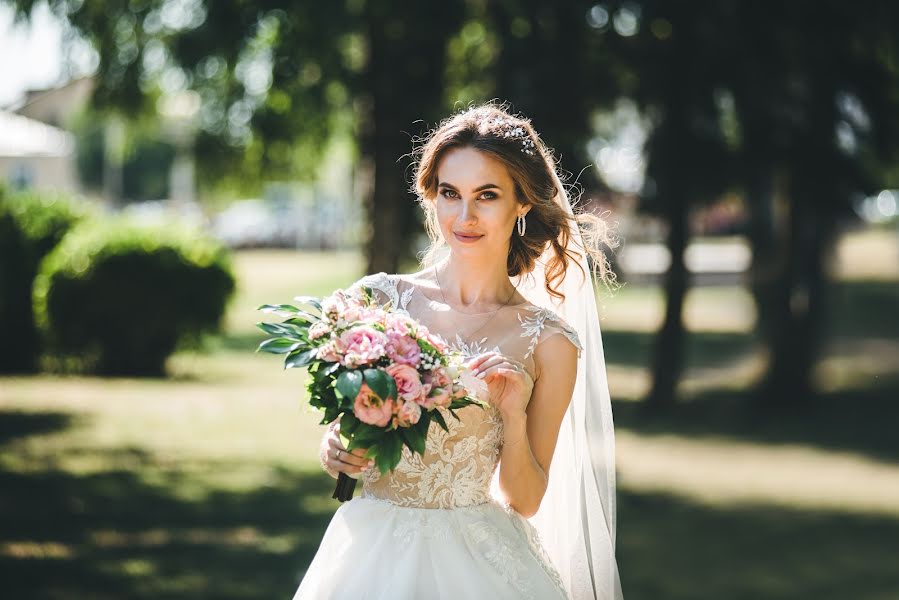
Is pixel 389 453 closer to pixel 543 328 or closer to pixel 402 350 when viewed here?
pixel 402 350

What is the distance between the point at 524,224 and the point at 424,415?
2.93 ft

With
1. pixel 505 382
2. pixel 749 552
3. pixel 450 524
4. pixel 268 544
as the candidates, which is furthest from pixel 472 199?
pixel 749 552

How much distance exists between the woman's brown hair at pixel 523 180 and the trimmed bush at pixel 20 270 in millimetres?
13894

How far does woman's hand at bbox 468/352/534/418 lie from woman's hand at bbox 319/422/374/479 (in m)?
0.39

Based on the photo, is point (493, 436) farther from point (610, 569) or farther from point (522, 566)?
point (610, 569)

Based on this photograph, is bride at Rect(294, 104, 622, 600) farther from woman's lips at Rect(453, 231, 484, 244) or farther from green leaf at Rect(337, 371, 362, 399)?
green leaf at Rect(337, 371, 362, 399)

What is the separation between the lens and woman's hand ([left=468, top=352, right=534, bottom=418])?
124 inches

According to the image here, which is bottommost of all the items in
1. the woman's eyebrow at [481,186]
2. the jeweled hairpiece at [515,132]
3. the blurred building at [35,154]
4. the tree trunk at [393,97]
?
the woman's eyebrow at [481,186]

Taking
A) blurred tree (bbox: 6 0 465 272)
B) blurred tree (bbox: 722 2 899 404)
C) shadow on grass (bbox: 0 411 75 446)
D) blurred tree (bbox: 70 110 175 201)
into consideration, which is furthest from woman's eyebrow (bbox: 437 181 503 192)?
blurred tree (bbox: 70 110 175 201)

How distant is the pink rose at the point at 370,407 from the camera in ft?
9.46

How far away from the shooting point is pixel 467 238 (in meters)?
3.48

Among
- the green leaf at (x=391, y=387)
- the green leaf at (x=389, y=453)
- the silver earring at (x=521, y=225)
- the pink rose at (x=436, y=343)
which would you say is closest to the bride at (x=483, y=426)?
the silver earring at (x=521, y=225)

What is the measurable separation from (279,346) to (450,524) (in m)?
0.75

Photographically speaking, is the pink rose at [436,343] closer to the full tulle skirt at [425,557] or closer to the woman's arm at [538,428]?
the woman's arm at [538,428]
